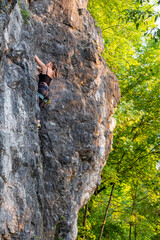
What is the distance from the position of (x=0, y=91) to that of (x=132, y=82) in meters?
11.5

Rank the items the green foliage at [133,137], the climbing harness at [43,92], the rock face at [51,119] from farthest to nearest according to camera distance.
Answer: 1. the green foliage at [133,137]
2. the climbing harness at [43,92]
3. the rock face at [51,119]

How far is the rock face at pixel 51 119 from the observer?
452cm

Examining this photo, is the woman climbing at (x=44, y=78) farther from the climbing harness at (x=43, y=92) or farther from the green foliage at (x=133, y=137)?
the green foliage at (x=133, y=137)

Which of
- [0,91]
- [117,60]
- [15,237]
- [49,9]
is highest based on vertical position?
[117,60]

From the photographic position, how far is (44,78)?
20.9 ft

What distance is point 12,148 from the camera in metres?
4.54

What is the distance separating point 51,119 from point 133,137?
861 cm

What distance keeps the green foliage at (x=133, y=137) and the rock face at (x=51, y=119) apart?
3.27m

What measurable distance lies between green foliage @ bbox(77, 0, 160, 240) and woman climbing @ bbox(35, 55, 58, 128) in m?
5.80

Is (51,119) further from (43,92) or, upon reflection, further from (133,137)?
(133,137)

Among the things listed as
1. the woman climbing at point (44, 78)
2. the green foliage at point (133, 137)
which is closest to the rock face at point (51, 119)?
the woman climbing at point (44, 78)

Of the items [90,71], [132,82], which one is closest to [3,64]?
[90,71]

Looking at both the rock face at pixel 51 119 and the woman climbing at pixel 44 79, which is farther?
the woman climbing at pixel 44 79

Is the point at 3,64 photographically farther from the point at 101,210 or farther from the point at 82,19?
the point at 101,210
